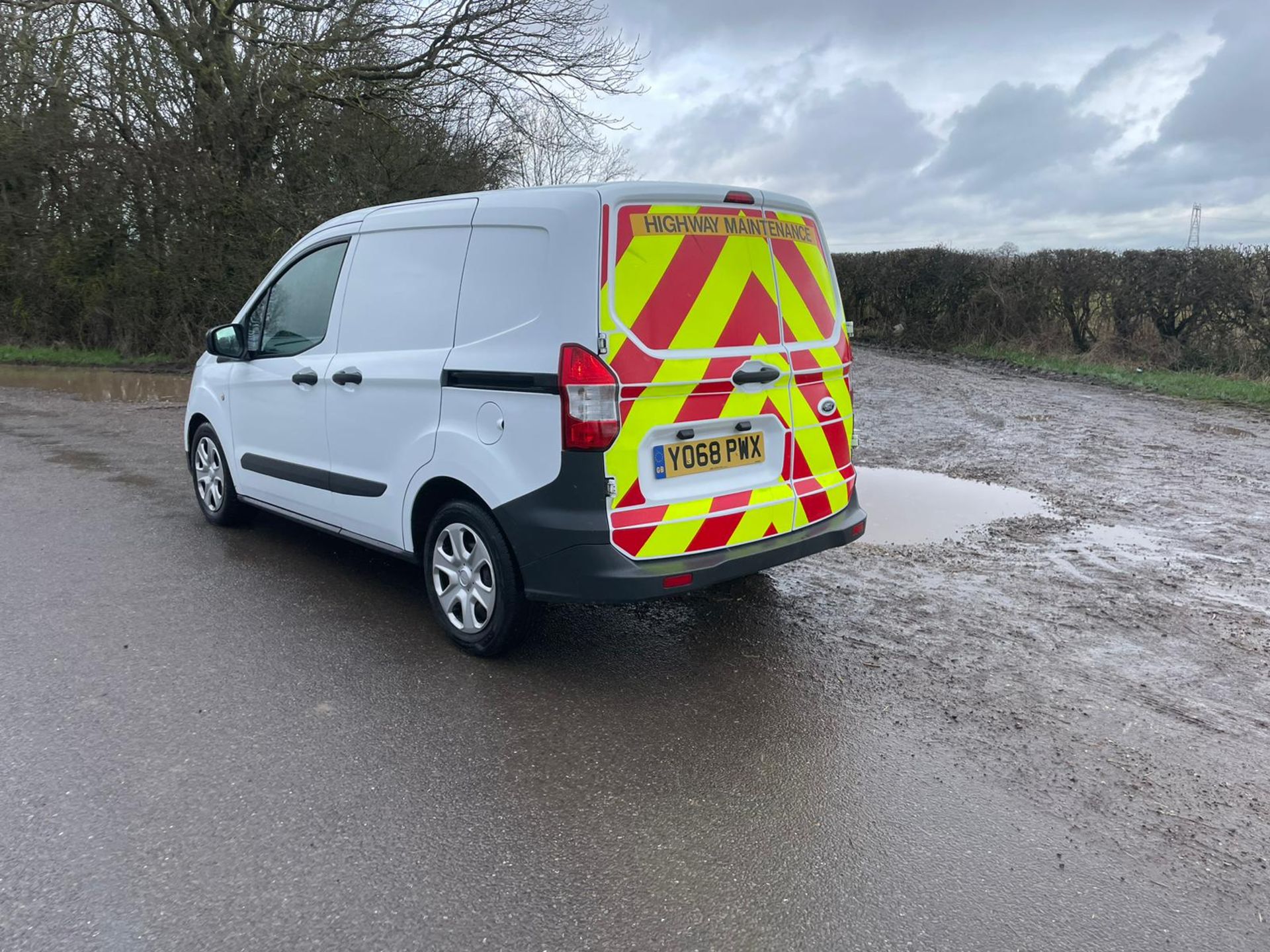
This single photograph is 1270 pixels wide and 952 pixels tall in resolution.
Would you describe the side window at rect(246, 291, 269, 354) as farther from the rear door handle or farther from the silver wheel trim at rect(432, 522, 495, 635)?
the rear door handle

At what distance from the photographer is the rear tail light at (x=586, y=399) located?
3.80 m

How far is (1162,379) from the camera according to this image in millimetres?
14250

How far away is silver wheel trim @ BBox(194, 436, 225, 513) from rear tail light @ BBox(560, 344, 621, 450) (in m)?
3.60

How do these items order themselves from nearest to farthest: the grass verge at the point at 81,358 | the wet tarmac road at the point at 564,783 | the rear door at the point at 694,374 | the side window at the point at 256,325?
the wet tarmac road at the point at 564,783
the rear door at the point at 694,374
the side window at the point at 256,325
the grass verge at the point at 81,358

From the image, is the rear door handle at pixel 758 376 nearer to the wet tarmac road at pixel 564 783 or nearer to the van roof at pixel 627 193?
the van roof at pixel 627 193

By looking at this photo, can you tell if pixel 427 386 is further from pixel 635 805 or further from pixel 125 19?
pixel 125 19

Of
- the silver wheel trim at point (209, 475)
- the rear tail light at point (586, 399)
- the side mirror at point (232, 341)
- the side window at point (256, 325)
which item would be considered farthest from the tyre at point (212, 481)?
the rear tail light at point (586, 399)

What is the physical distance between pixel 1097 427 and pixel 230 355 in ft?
28.6

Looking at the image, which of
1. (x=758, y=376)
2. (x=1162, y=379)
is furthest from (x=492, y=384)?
(x=1162, y=379)

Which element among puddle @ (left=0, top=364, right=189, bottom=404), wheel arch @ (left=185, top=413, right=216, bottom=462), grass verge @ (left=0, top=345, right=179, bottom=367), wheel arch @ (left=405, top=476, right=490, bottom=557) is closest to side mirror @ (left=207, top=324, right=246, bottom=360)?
wheel arch @ (left=185, top=413, right=216, bottom=462)

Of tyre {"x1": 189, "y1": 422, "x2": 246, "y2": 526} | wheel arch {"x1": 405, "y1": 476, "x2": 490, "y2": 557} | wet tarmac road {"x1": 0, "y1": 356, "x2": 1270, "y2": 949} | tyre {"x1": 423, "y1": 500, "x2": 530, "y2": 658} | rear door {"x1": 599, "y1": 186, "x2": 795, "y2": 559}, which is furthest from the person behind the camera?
tyre {"x1": 189, "y1": 422, "x2": 246, "y2": 526}

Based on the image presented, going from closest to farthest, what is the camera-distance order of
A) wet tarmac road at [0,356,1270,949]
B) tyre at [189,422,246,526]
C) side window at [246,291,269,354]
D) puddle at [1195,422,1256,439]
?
wet tarmac road at [0,356,1270,949], side window at [246,291,269,354], tyre at [189,422,246,526], puddle at [1195,422,1256,439]

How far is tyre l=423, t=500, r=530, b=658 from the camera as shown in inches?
165

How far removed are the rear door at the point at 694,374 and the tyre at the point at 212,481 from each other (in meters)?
3.59
